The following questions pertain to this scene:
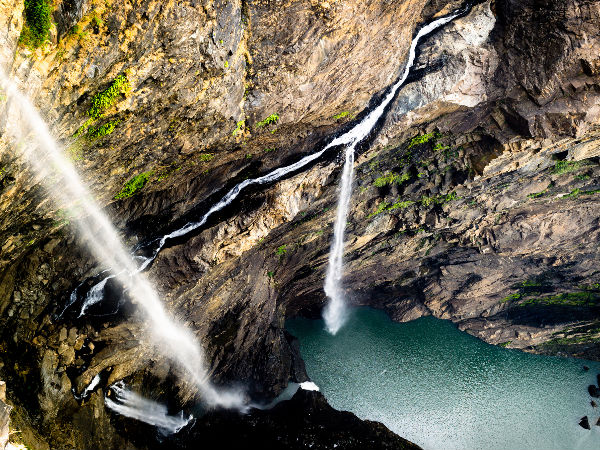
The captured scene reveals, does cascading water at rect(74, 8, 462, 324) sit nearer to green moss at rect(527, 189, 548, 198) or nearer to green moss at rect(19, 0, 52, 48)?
green moss at rect(19, 0, 52, 48)

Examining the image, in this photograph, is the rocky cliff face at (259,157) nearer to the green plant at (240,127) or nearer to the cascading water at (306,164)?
the green plant at (240,127)

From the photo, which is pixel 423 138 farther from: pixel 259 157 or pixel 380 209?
pixel 259 157

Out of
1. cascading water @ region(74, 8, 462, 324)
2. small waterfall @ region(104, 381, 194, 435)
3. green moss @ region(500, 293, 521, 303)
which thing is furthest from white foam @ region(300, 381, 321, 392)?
green moss @ region(500, 293, 521, 303)

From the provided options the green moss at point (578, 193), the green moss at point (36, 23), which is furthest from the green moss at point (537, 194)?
the green moss at point (36, 23)

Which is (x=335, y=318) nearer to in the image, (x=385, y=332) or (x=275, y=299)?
(x=385, y=332)

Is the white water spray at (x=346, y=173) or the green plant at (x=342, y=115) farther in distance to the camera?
the green plant at (x=342, y=115)

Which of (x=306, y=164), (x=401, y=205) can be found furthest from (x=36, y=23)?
(x=401, y=205)

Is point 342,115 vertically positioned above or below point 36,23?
below
